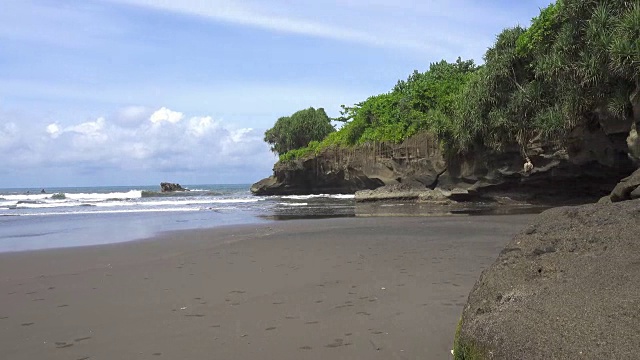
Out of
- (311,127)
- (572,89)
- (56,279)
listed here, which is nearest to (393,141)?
(572,89)

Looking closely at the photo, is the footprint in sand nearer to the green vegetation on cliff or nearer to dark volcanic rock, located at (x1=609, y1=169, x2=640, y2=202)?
dark volcanic rock, located at (x1=609, y1=169, x2=640, y2=202)

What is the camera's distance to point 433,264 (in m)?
7.58

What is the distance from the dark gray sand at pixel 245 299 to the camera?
4258mm

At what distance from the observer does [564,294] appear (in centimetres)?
294

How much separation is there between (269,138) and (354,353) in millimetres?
51035

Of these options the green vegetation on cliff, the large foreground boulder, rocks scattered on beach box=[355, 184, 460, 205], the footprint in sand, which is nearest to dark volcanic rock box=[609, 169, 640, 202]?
the green vegetation on cliff

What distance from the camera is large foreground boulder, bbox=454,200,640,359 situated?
2.54m

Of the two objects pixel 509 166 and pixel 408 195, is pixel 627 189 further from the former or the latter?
pixel 408 195

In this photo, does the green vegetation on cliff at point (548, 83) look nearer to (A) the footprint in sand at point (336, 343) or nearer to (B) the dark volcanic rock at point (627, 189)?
(B) the dark volcanic rock at point (627, 189)

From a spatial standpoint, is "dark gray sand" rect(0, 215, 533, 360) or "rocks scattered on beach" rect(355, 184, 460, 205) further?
"rocks scattered on beach" rect(355, 184, 460, 205)

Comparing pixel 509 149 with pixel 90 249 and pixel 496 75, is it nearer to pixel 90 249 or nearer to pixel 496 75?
pixel 496 75

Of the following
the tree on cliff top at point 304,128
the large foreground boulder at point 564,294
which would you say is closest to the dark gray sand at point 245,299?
the large foreground boulder at point 564,294

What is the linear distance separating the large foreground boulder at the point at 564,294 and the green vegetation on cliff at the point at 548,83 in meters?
11.7

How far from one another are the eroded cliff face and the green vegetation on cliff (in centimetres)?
60
